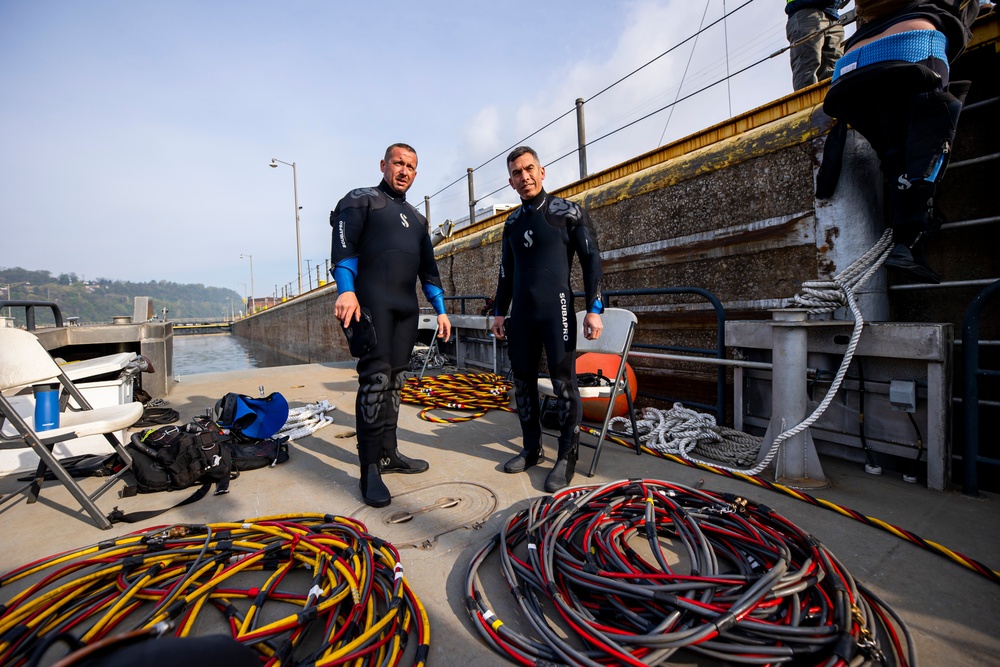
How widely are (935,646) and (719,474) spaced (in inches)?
49.0

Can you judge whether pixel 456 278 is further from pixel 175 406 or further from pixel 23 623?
pixel 23 623

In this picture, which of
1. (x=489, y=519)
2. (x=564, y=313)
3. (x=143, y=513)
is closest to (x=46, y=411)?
(x=143, y=513)

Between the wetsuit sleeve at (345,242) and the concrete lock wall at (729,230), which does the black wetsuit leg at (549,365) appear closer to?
the wetsuit sleeve at (345,242)

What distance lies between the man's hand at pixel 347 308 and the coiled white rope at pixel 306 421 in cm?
154

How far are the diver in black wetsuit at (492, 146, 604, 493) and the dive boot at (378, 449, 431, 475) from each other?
0.51m

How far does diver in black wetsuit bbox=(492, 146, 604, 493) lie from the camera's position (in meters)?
2.42

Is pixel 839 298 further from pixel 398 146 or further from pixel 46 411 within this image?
pixel 46 411

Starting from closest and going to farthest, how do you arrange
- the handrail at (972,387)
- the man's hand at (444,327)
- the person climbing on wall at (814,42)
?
the handrail at (972,387) < the man's hand at (444,327) < the person climbing on wall at (814,42)

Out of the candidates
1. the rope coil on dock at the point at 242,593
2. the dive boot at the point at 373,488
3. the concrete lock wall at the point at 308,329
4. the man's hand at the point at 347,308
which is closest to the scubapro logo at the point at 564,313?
the man's hand at the point at 347,308

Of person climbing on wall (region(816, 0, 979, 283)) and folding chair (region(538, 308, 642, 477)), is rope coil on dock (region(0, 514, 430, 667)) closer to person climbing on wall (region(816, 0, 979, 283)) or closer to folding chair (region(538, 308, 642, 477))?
folding chair (region(538, 308, 642, 477))

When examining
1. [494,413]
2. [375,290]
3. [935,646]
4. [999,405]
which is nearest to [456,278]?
[494,413]

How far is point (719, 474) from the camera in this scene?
7.98 feet

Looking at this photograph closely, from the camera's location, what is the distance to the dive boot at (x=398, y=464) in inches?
100

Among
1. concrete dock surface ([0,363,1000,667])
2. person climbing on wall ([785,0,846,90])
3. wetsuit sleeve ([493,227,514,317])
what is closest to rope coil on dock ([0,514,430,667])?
concrete dock surface ([0,363,1000,667])
